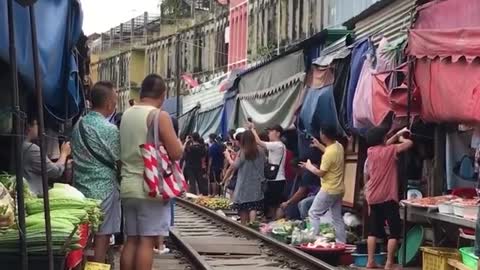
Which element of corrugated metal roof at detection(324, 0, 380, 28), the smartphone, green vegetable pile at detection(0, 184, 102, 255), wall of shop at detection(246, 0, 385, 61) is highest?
wall of shop at detection(246, 0, 385, 61)

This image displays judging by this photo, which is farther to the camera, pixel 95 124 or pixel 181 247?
pixel 181 247

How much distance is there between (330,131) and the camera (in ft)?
44.2

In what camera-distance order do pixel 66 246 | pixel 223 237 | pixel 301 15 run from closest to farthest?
pixel 66 246 < pixel 223 237 < pixel 301 15

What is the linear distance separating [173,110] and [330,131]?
96.4ft

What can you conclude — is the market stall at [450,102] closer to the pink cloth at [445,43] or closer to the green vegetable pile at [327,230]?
the pink cloth at [445,43]

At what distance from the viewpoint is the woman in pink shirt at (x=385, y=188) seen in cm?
1162

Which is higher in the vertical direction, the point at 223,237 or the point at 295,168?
the point at 295,168

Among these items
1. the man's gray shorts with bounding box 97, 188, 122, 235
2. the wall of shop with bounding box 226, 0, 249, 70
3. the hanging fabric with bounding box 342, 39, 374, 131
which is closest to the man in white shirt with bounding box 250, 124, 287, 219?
the hanging fabric with bounding box 342, 39, 374, 131

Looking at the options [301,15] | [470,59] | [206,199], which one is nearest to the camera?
[470,59]

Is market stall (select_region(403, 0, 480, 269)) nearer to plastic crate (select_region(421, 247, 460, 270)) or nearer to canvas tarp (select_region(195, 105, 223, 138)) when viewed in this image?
plastic crate (select_region(421, 247, 460, 270))

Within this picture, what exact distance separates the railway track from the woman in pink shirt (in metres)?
0.85

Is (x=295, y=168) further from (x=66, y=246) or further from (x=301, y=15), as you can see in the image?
(x=301, y=15)

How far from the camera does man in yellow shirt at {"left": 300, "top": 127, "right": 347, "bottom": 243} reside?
13320 millimetres

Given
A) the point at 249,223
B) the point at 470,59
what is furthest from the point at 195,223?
the point at 470,59
